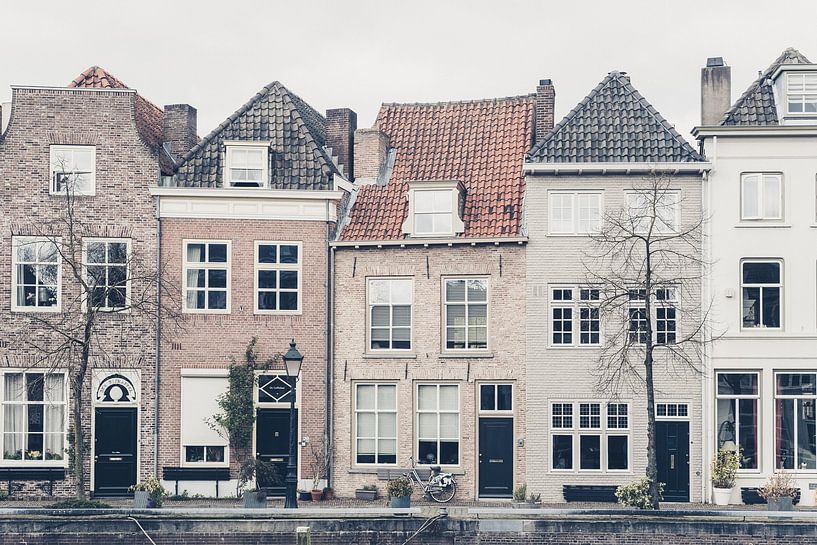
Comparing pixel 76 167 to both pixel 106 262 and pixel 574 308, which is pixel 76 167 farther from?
pixel 574 308

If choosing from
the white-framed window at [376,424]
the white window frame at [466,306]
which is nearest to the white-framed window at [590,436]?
the white window frame at [466,306]

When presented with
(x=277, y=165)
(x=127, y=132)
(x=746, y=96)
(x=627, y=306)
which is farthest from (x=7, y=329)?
(x=746, y=96)

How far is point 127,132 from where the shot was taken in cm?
3156

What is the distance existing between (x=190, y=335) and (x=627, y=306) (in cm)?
1115

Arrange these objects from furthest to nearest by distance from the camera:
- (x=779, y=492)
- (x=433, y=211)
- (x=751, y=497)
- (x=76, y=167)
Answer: (x=433, y=211) < (x=76, y=167) < (x=751, y=497) < (x=779, y=492)

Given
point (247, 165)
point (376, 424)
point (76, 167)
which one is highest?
point (247, 165)

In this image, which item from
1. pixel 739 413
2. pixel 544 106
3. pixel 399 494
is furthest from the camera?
pixel 544 106

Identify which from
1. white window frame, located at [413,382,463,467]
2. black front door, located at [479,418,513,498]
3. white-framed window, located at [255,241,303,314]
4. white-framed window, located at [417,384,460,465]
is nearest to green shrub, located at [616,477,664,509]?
black front door, located at [479,418,513,498]

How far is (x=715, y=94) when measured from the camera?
103ft

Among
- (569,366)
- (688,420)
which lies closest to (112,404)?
(569,366)

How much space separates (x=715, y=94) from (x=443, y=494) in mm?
12391

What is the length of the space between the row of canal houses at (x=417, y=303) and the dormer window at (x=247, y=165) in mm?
59

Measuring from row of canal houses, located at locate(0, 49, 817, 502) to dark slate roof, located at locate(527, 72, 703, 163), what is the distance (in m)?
0.07

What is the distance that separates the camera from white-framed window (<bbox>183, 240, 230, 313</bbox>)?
31500 millimetres
